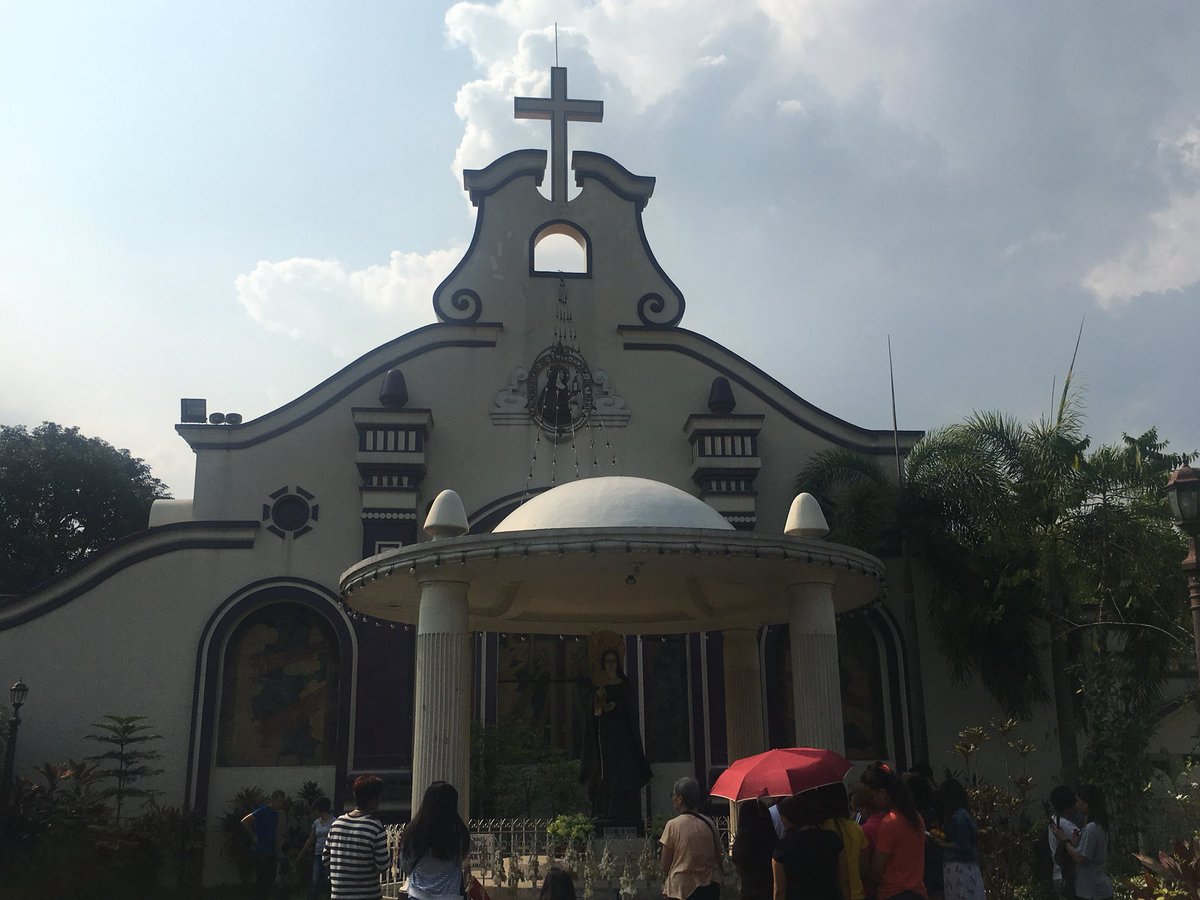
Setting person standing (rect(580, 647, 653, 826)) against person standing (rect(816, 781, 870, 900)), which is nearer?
person standing (rect(816, 781, 870, 900))

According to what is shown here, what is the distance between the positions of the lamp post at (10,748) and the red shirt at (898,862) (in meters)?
14.7

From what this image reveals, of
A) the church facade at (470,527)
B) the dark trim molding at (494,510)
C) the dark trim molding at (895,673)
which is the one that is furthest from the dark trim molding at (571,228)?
the dark trim molding at (895,673)

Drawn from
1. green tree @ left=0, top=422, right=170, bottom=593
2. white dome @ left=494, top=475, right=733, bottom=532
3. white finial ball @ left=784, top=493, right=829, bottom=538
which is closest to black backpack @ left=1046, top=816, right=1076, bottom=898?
white finial ball @ left=784, top=493, right=829, bottom=538

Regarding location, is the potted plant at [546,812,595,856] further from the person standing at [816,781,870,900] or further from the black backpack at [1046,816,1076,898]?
the person standing at [816,781,870,900]

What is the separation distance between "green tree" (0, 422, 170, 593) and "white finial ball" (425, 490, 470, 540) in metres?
26.0

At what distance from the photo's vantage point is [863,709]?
797 inches

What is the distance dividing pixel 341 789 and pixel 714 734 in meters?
6.58

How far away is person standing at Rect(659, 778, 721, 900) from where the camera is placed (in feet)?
23.3

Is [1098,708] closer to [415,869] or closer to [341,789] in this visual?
[341,789]

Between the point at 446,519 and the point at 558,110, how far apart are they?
45.1ft

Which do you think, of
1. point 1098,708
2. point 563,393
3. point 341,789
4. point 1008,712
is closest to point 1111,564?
point 1098,708

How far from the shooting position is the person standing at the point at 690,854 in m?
7.09

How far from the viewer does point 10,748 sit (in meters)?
16.6

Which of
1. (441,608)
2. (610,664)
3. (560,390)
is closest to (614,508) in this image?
(610,664)
